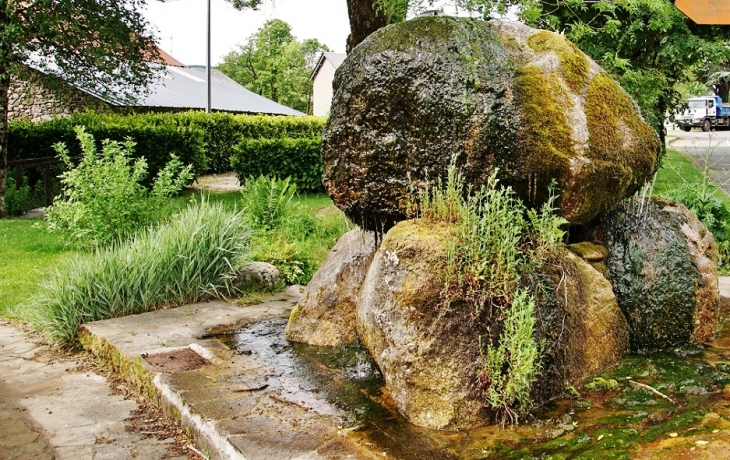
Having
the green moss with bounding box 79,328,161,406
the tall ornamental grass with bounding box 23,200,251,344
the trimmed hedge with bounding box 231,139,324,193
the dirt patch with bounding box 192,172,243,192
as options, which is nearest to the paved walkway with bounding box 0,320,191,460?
the green moss with bounding box 79,328,161,406

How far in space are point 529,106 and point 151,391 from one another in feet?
9.98

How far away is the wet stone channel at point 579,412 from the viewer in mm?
3080

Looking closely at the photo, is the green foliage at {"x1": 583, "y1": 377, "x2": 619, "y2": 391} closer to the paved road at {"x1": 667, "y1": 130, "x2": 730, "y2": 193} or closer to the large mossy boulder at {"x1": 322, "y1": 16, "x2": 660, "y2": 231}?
the large mossy boulder at {"x1": 322, "y1": 16, "x2": 660, "y2": 231}

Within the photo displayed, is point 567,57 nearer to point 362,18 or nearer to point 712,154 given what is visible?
point 362,18

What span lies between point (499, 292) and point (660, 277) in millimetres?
1834

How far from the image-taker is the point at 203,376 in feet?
13.4

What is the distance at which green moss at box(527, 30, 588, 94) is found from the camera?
170 inches

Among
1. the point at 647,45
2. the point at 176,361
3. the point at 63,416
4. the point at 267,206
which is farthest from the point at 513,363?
the point at 647,45

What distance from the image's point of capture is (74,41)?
12906 mm

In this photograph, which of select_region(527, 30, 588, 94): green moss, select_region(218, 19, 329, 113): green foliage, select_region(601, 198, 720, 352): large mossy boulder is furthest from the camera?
select_region(218, 19, 329, 113): green foliage

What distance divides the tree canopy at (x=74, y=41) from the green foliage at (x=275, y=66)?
46.1 meters

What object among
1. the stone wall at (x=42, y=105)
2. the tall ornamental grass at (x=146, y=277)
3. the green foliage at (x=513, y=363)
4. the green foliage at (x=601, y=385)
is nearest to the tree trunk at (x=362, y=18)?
the tall ornamental grass at (x=146, y=277)

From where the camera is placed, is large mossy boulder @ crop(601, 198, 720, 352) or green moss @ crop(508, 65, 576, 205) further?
large mossy boulder @ crop(601, 198, 720, 352)

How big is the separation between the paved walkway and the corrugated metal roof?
65.3 feet
